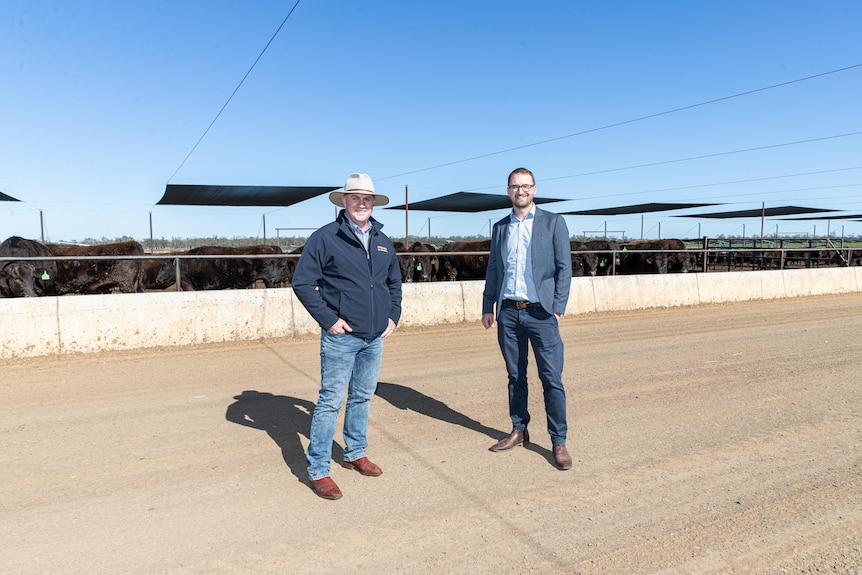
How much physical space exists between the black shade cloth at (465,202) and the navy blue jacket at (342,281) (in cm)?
1404

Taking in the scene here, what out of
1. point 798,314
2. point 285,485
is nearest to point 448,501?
point 285,485

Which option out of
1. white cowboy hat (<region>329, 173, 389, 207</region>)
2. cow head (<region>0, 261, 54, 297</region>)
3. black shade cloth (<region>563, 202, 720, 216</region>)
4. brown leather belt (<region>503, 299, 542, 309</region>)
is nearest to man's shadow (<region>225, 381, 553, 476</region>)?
brown leather belt (<region>503, 299, 542, 309</region>)

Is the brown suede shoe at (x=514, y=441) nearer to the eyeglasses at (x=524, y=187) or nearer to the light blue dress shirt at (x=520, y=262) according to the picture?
the light blue dress shirt at (x=520, y=262)

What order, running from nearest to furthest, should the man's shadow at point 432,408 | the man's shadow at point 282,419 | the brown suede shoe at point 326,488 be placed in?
the brown suede shoe at point 326,488 → the man's shadow at point 282,419 → the man's shadow at point 432,408

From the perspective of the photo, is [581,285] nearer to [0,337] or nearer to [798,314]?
[798,314]

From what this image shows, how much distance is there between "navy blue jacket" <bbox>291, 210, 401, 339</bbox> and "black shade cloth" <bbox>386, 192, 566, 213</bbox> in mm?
14040

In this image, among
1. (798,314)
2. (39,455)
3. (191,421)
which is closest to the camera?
(39,455)

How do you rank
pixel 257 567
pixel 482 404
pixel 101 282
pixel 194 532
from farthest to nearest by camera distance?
pixel 101 282, pixel 482 404, pixel 194 532, pixel 257 567

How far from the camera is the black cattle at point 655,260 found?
2050 centimetres

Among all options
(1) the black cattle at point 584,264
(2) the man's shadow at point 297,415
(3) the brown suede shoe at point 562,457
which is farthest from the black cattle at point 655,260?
(3) the brown suede shoe at point 562,457

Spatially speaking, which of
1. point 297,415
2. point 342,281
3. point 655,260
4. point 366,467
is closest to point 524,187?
point 342,281

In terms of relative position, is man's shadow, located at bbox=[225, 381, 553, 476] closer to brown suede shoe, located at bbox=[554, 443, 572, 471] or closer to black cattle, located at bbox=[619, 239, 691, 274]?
brown suede shoe, located at bbox=[554, 443, 572, 471]

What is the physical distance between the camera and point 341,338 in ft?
11.6

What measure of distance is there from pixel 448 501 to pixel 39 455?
2947 mm
